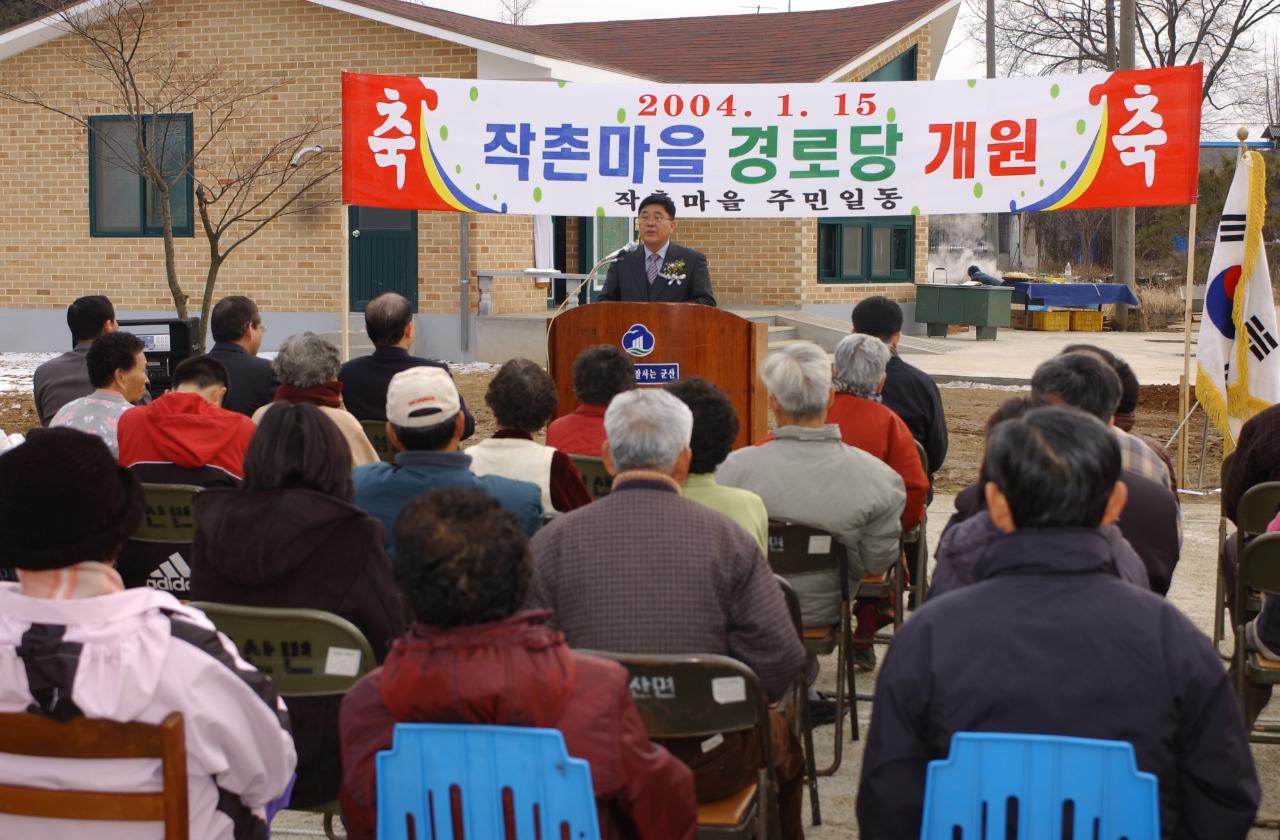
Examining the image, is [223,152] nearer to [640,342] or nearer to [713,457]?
[640,342]

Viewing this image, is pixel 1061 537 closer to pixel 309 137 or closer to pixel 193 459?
pixel 193 459

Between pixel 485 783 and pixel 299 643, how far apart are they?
95 cm

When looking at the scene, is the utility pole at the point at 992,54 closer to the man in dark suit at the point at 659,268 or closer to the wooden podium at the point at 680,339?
the man in dark suit at the point at 659,268

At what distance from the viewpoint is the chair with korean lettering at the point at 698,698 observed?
280cm

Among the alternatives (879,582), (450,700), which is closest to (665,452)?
(450,700)

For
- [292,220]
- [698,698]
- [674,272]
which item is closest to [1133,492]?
[698,698]

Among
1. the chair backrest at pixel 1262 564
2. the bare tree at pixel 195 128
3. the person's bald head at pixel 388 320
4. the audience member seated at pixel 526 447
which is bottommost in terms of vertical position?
the chair backrest at pixel 1262 564

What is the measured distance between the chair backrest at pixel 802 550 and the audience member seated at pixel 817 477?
4.9 inches

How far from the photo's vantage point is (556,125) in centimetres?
889

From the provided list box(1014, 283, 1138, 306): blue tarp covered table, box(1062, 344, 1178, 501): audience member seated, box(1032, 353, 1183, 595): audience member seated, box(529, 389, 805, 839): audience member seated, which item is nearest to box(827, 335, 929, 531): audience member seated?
box(1062, 344, 1178, 501): audience member seated

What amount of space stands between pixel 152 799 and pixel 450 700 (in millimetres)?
590

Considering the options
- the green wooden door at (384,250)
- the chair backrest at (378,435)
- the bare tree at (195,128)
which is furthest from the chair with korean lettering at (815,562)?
the green wooden door at (384,250)

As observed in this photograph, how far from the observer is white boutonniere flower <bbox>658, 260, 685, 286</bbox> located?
7879 mm

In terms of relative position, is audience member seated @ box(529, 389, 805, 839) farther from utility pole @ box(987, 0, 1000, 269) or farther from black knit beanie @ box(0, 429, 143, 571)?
utility pole @ box(987, 0, 1000, 269)
